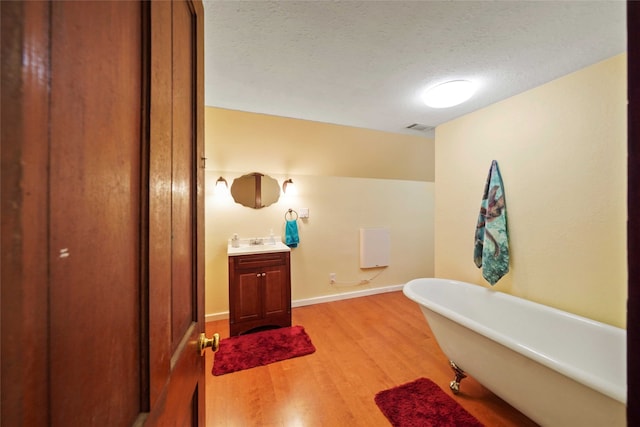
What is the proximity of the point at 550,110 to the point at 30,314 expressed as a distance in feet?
8.82

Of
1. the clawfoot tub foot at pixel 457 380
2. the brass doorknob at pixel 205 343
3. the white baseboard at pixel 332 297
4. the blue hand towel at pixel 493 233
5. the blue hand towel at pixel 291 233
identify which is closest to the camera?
the brass doorknob at pixel 205 343

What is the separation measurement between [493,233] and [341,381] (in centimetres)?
178

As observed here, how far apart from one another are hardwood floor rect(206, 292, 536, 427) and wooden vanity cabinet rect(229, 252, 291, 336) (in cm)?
32

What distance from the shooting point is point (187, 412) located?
0.67 metres

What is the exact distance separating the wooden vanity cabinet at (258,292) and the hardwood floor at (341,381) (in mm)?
324

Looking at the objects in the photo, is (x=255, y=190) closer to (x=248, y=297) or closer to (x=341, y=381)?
(x=248, y=297)

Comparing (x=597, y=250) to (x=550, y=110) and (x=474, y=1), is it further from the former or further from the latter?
(x=474, y=1)

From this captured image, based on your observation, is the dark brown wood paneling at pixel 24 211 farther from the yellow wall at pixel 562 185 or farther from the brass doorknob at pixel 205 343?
the yellow wall at pixel 562 185

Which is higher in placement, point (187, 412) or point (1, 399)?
point (1, 399)

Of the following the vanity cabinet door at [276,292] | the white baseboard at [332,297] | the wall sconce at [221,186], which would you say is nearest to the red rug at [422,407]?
the vanity cabinet door at [276,292]


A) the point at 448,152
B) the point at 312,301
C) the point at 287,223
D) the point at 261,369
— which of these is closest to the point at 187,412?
the point at 261,369

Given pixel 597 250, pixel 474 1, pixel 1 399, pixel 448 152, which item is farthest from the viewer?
pixel 448 152

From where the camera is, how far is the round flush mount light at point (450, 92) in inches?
69.0

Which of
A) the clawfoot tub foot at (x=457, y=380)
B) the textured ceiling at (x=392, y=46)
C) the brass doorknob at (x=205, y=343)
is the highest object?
the textured ceiling at (x=392, y=46)
